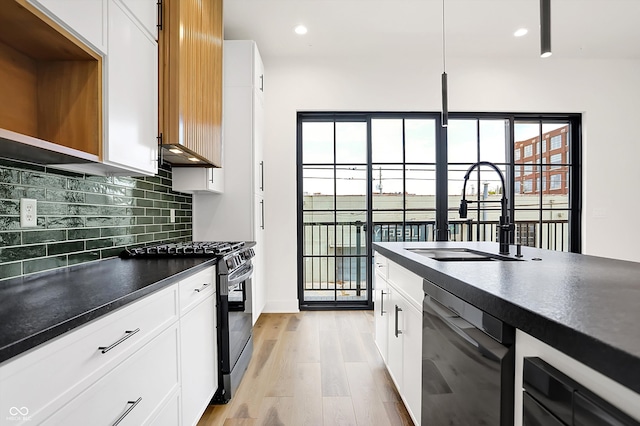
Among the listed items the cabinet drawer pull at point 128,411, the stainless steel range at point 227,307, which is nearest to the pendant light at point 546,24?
the stainless steel range at point 227,307

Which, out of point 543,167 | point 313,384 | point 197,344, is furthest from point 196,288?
point 543,167

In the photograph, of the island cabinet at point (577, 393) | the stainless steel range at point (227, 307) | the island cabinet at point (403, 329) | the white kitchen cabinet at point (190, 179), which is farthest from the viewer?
the white kitchen cabinet at point (190, 179)

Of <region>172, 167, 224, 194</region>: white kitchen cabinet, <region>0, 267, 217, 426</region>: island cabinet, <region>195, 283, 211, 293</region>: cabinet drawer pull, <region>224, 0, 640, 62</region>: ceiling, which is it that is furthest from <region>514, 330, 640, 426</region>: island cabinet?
<region>224, 0, 640, 62</region>: ceiling

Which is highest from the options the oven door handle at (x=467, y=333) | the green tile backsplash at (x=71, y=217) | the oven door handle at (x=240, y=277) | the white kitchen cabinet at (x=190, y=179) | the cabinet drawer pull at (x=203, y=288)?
the white kitchen cabinet at (x=190, y=179)

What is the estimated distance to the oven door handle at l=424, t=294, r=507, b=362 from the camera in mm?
850

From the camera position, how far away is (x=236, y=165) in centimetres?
315

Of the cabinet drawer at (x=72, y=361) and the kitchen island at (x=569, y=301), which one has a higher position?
the kitchen island at (x=569, y=301)

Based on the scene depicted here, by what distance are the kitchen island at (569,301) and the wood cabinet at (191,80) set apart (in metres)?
1.54

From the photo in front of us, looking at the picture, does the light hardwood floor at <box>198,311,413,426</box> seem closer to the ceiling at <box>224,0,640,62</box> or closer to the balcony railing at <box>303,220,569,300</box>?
the balcony railing at <box>303,220,569,300</box>

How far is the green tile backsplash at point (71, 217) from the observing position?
1.27m

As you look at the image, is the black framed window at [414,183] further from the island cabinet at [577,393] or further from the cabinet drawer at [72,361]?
the island cabinet at [577,393]

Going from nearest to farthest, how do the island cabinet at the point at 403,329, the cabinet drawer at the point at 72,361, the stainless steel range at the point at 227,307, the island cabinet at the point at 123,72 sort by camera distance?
the cabinet drawer at the point at 72,361, the island cabinet at the point at 123,72, the island cabinet at the point at 403,329, the stainless steel range at the point at 227,307

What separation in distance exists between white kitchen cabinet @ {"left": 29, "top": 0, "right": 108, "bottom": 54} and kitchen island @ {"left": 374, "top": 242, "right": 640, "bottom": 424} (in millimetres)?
1630

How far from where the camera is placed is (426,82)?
385cm
